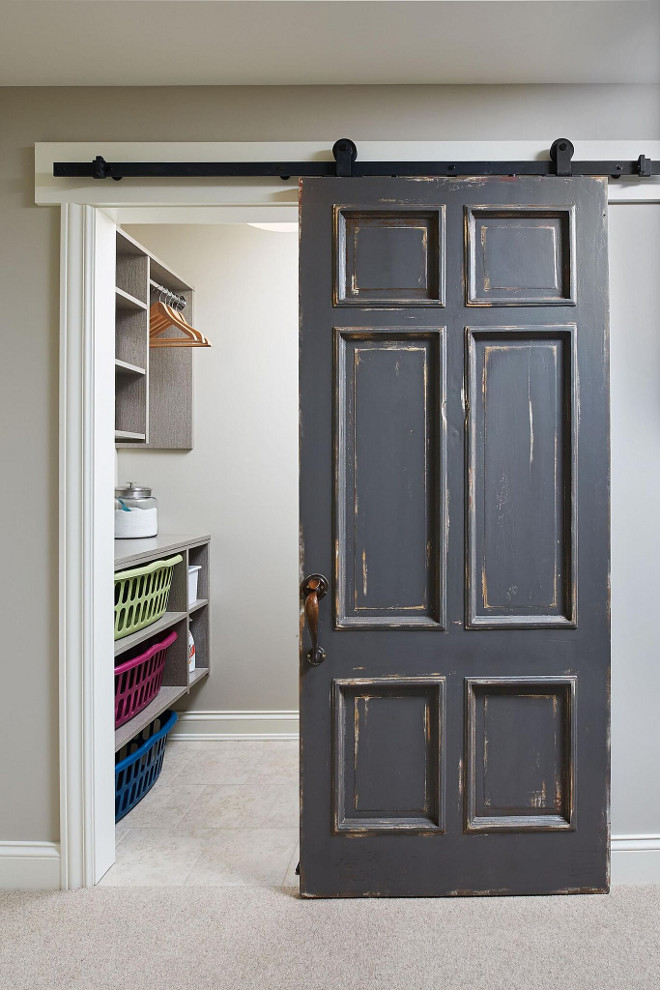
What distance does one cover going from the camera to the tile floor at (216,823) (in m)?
2.32

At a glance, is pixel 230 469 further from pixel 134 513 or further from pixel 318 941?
pixel 318 941

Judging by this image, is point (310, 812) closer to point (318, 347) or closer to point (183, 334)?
point (318, 347)

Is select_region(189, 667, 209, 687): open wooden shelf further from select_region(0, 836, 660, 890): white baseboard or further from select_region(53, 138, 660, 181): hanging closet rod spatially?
select_region(53, 138, 660, 181): hanging closet rod

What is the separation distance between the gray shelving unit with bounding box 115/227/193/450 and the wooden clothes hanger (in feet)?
0.35

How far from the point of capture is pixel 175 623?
324cm

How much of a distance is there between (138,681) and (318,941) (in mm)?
1255

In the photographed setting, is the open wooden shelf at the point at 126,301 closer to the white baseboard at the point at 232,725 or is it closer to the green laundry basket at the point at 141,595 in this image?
the green laundry basket at the point at 141,595

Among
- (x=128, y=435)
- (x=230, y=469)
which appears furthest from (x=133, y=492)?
(x=230, y=469)

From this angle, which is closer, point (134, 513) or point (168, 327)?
point (134, 513)

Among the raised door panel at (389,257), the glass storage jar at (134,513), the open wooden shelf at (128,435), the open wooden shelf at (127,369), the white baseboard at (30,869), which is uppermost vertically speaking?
the raised door panel at (389,257)

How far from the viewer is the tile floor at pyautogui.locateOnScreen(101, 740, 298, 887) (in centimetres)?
232

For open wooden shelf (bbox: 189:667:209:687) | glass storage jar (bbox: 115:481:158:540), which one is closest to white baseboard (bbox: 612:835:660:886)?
open wooden shelf (bbox: 189:667:209:687)

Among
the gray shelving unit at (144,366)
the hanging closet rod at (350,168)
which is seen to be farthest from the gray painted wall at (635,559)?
the gray shelving unit at (144,366)

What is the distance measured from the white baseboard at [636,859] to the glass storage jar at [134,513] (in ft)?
7.50
